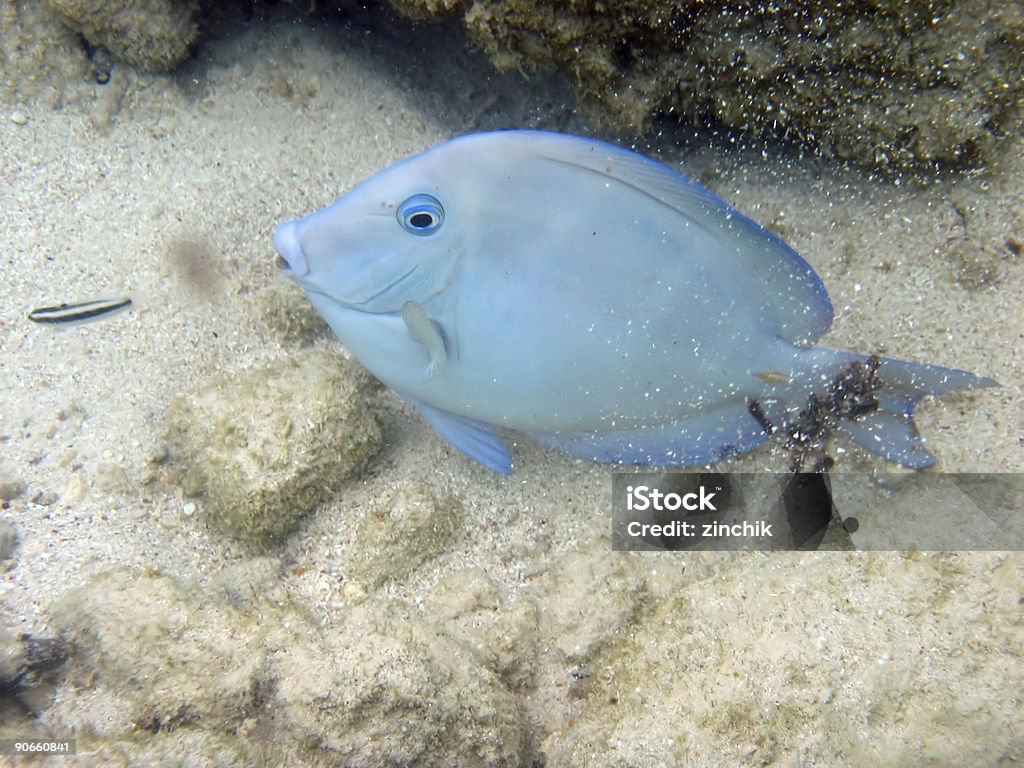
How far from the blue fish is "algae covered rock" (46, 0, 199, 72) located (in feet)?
7.02

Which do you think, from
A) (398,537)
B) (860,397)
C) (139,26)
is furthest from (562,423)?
(139,26)

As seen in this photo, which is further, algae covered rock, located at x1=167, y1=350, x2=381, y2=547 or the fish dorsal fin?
algae covered rock, located at x1=167, y1=350, x2=381, y2=547

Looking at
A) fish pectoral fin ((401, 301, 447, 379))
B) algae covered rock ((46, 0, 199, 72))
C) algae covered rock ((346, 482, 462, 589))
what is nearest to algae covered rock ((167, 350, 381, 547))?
algae covered rock ((346, 482, 462, 589))

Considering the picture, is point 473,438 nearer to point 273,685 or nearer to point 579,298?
point 579,298

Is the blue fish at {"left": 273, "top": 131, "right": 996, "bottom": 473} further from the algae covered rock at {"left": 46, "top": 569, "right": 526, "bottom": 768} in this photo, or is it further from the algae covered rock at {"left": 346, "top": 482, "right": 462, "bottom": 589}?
the algae covered rock at {"left": 46, "top": 569, "right": 526, "bottom": 768}

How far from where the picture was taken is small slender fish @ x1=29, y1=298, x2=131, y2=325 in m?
2.79

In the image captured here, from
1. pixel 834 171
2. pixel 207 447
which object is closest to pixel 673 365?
pixel 834 171

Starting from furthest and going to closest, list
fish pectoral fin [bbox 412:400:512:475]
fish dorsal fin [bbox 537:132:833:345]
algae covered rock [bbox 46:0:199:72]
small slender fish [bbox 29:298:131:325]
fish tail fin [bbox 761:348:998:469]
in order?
algae covered rock [bbox 46:0:199:72] → small slender fish [bbox 29:298:131:325] → fish pectoral fin [bbox 412:400:512:475] → fish tail fin [bbox 761:348:998:469] → fish dorsal fin [bbox 537:132:833:345]

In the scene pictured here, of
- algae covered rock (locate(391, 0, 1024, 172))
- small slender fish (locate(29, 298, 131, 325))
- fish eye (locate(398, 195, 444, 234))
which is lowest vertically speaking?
small slender fish (locate(29, 298, 131, 325))

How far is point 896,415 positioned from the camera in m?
2.22

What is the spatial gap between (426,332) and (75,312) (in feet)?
5.98

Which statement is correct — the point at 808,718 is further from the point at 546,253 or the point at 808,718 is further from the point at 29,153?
the point at 29,153

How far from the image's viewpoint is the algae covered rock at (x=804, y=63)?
7.25 ft

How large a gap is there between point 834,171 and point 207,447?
2959mm
